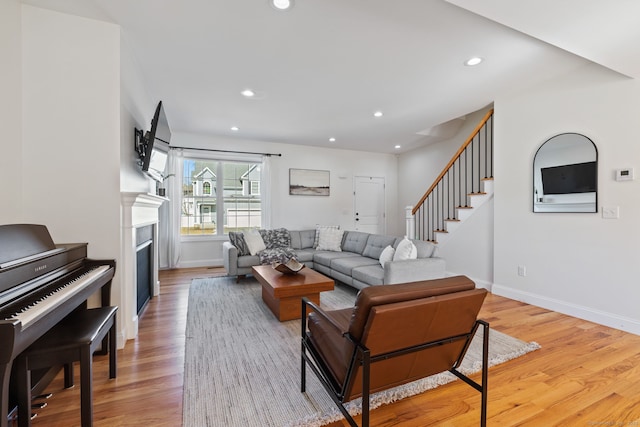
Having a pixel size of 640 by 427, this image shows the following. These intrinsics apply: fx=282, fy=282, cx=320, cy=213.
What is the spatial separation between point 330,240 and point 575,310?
3410 millimetres

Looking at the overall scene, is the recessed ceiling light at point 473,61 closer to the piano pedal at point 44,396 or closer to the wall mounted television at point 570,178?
the wall mounted television at point 570,178

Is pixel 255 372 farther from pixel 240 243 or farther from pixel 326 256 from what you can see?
pixel 240 243

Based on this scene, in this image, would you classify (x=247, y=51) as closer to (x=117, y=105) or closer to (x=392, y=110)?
(x=117, y=105)

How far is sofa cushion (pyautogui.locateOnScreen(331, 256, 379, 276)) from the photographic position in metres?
3.88

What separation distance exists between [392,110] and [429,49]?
161 centimetres

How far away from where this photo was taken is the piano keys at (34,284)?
1.06m

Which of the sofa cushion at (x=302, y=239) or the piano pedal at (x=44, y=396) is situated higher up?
the sofa cushion at (x=302, y=239)

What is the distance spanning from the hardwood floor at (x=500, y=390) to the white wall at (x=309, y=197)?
3.58 m

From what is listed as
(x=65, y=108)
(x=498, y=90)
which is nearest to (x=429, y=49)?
(x=498, y=90)

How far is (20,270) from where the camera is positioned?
143cm

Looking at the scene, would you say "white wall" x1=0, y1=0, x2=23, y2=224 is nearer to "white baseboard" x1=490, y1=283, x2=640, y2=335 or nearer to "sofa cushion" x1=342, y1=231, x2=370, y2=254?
"sofa cushion" x1=342, y1=231, x2=370, y2=254

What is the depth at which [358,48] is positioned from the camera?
2.56 metres

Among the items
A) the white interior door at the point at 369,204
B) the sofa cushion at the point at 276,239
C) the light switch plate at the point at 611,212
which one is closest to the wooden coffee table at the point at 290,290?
the sofa cushion at the point at 276,239

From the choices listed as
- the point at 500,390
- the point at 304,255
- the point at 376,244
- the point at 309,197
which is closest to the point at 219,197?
the point at 309,197
